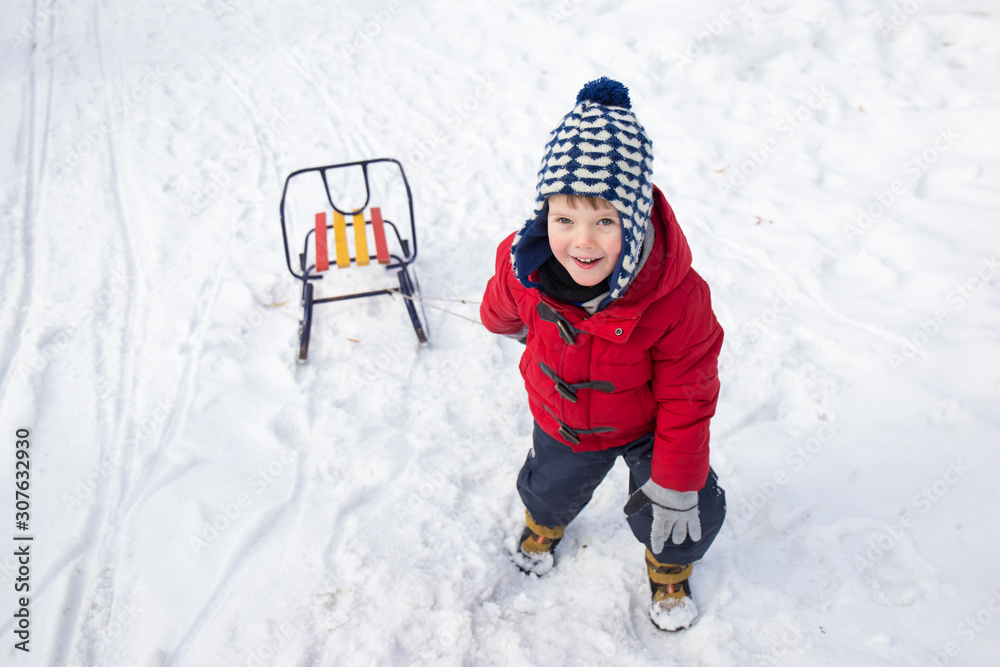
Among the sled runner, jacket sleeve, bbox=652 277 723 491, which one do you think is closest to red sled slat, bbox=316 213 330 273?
the sled runner

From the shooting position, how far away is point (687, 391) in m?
1.57

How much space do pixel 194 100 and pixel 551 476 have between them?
17.5 feet

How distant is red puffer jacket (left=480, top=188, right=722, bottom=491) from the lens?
146cm

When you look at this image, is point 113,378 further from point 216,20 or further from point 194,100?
point 216,20

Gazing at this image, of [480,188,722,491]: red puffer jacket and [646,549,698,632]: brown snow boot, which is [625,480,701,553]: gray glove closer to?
[480,188,722,491]: red puffer jacket

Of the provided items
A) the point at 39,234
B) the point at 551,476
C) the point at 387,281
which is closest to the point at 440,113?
the point at 387,281

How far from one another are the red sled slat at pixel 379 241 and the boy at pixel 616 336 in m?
1.41
